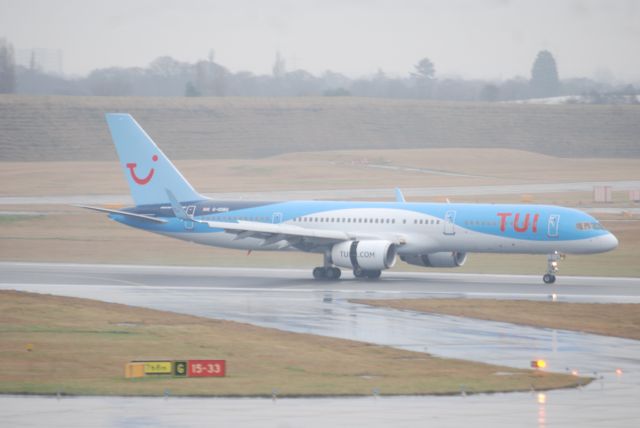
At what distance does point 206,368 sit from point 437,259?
27026 millimetres

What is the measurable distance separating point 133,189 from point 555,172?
3180 inches

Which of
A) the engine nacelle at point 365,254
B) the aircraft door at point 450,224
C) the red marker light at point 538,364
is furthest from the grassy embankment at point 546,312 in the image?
the aircraft door at point 450,224

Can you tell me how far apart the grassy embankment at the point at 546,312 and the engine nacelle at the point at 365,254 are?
729 centimetres

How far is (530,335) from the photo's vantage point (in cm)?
3403

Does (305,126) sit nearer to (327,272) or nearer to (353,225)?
(353,225)

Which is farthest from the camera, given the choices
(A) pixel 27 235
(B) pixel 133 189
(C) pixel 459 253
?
(A) pixel 27 235

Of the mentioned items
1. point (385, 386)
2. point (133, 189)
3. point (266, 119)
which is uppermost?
point (266, 119)

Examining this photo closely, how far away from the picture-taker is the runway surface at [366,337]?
22.1 m

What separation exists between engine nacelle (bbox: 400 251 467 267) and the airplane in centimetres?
5

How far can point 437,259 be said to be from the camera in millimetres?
52438

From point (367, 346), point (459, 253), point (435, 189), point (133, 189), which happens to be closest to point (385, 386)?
point (367, 346)

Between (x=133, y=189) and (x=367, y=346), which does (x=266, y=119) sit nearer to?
(x=133, y=189)

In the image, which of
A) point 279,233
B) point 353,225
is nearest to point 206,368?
point 279,233

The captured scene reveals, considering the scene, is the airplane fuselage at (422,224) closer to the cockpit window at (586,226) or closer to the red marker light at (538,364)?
the cockpit window at (586,226)
